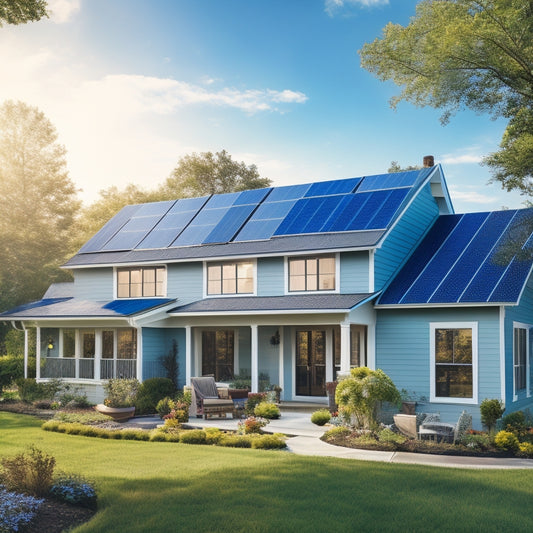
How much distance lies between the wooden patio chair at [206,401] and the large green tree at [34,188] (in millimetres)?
23290

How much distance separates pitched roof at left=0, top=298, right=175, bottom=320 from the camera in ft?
64.0

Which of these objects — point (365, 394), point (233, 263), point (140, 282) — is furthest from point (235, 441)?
point (140, 282)

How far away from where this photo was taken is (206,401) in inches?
650

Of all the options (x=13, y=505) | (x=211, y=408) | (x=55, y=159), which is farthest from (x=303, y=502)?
(x=55, y=159)

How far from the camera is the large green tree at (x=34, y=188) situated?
4012cm

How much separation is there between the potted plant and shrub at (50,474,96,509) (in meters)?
8.61

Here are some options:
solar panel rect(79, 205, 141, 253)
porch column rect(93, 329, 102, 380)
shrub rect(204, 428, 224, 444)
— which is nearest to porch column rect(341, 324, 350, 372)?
shrub rect(204, 428, 224, 444)

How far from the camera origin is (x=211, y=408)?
16453mm

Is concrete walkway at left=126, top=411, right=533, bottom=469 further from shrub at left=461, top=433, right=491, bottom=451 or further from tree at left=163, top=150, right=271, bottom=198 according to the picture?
tree at left=163, top=150, right=271, bottom=198

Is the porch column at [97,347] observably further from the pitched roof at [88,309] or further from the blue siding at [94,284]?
the blue siding at [94,284]

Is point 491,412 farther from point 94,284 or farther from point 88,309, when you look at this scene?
point 94,284

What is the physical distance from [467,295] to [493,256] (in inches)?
75.9

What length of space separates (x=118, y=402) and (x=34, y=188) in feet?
94.7

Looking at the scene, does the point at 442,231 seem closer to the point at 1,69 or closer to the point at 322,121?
the point at 322,121
